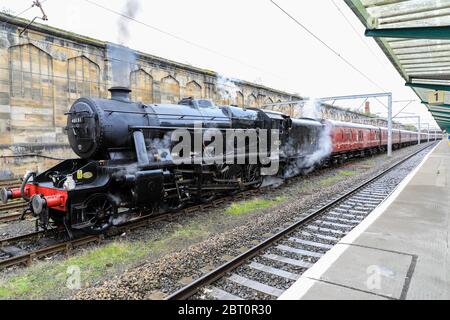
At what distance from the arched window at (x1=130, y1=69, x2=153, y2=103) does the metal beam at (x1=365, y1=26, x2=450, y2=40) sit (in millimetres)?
11489

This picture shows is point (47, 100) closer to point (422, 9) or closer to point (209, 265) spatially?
point (209, 265)

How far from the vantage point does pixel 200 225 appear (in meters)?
7.15

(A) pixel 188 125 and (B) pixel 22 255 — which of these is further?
(A) pixel 188 125

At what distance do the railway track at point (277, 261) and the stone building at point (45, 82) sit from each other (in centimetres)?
741

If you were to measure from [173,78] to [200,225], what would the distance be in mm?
13430

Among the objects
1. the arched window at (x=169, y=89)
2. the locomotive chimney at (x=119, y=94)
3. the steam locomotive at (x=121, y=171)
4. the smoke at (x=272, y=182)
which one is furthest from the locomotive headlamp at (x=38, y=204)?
the arched window at (x=169, y=89)

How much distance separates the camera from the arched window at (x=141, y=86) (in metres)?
16.5

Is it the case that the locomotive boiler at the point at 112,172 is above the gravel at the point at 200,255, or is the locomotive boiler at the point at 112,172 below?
above

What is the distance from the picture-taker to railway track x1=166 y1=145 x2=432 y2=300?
390 centimetres

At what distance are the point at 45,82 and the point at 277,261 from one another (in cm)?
1291

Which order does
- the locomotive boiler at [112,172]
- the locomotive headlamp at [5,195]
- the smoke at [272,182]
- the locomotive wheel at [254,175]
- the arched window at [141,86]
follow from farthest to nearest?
the arched window at [141,86] → the smoke at [272,182] → the locomotive wheel at [254,175] → the locomotive headlamp at [5,195] → the locomotive boiler at [112,172]

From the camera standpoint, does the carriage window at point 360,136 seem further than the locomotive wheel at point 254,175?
Yes

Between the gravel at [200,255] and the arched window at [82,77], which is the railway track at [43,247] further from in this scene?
the arched window at [82,77]

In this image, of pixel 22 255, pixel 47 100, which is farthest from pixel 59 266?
pixel 47 100
